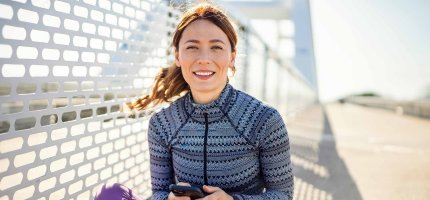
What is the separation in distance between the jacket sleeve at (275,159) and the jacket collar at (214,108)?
195mm

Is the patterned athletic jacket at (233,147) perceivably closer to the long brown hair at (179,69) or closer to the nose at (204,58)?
the nose at (204,58)

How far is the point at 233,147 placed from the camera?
1.67 metres

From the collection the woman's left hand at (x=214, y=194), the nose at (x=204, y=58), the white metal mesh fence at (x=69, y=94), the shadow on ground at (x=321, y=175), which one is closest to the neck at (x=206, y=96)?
the nose at (x=204, y=58)

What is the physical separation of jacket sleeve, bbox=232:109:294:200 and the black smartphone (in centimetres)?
27

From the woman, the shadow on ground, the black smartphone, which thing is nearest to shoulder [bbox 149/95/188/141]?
the woman

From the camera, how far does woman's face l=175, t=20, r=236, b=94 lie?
172 cm

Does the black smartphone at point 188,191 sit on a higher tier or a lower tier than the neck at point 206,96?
lower

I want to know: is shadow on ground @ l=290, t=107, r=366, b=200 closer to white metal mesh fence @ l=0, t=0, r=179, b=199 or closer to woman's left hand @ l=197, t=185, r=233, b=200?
white metal mesh fence @ l=0, t=0, r=179, b=199

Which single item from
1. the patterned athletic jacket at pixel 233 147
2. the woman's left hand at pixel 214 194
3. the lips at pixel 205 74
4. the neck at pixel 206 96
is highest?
the lips at pixel 205 74

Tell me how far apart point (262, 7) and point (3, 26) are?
1245 centimetres

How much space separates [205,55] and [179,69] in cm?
37

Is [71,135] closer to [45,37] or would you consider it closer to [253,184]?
[45,37]

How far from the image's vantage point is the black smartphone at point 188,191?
1455 millimetres

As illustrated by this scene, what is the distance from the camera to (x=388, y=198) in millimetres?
3037
